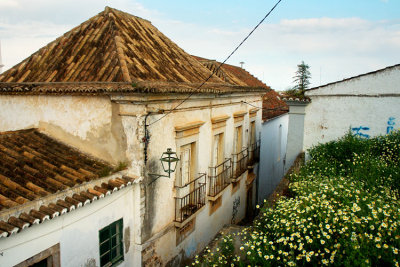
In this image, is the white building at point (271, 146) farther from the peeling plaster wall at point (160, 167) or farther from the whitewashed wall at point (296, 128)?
the peeling plaster wall at point (160, 167)

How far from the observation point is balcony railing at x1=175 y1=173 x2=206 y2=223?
7.83 m

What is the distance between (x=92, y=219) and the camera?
5504 mm

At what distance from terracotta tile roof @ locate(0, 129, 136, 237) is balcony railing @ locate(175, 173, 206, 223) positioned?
2247 mm

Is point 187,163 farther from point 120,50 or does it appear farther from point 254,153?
point 254,153

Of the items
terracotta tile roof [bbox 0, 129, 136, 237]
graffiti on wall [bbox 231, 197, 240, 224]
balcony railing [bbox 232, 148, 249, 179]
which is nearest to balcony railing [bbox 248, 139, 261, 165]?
balcony railing [bbox 232, 148, 249, 179]

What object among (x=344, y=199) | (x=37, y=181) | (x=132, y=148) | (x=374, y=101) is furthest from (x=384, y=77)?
(x=37, y=181)

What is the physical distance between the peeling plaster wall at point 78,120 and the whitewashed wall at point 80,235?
1.06 meters

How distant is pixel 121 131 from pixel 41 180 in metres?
1.82

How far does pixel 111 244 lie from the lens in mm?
6086

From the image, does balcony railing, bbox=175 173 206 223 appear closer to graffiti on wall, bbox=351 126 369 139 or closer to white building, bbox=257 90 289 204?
graffiti on wall, bbox=351 126 369 139

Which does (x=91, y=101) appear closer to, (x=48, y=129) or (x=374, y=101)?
(x=48, y=129)

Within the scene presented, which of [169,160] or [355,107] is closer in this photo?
[169,160]

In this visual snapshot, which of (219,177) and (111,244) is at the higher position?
(219,177)

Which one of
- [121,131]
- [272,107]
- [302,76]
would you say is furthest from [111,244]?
[302,76]
